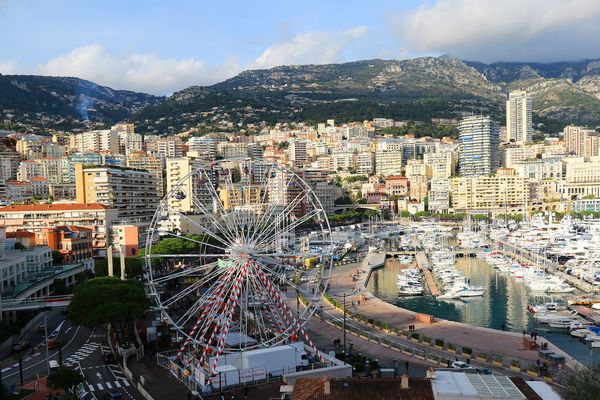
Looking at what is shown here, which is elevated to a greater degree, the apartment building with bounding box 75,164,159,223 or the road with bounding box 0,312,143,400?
the apartment building with bounding box 75,164,159,223

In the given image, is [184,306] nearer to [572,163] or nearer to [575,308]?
[575,308]

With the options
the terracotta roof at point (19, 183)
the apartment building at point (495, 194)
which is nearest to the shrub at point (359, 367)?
the terracotta roof at point (19, 183)

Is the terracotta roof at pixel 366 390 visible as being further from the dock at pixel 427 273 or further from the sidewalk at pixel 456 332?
the dock at pixel 427 273

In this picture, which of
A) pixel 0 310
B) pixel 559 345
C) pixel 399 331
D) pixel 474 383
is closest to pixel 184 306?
pixel 0 310

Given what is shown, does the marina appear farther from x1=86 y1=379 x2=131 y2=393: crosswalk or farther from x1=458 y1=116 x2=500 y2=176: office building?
x1=458 y1=116 x2=500 y2=176: office building

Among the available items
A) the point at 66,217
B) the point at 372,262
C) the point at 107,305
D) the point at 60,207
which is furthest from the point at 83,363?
the point at 372,262

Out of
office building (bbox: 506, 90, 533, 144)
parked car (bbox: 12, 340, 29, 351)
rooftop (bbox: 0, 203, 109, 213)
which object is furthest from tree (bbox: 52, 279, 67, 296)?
office building (bbox: 506, 90, 533, 144)

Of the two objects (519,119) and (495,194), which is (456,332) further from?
(519,119)
